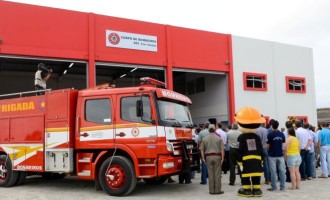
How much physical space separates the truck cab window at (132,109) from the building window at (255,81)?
43.1ft

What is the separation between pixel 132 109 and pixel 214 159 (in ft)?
7.70

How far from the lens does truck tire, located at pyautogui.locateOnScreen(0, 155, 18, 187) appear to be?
34.4 ft

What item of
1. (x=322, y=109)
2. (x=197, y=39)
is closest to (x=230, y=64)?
(x=197, y=39)

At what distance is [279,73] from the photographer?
22500 millimetres

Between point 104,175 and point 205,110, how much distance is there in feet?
48.3

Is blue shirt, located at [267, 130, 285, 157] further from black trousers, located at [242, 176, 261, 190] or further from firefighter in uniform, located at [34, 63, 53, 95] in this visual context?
firefighter in uniform, located at [34, 63, 53, 95]

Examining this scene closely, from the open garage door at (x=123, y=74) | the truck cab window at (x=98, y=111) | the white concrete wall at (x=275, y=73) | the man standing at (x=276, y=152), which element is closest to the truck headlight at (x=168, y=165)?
the truck cab window at (x=98, y=111)

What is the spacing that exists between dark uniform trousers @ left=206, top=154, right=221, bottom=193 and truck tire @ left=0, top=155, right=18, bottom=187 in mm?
5690

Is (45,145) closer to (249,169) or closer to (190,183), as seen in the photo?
(190,183)

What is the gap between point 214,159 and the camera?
8.89 metres

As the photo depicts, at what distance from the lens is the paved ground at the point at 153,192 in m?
8.59

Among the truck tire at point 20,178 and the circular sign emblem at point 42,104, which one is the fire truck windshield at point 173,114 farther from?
the truck tire at point 20,178

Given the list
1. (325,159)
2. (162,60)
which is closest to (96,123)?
(325,159)

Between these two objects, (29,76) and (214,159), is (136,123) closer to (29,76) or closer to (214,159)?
(214,159)
